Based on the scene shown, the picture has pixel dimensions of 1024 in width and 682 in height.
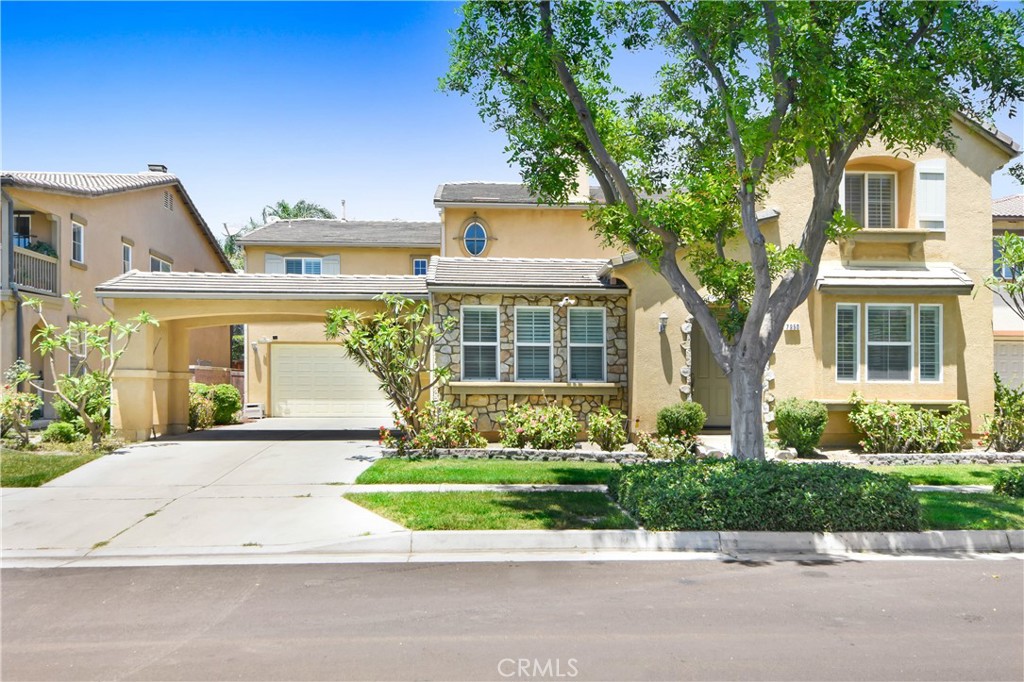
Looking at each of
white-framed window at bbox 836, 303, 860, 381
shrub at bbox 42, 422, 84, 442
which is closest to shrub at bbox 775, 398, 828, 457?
white-framed window at bbox 836, 303, 860, 381

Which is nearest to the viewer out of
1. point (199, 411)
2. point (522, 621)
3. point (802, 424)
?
point (522, 621)

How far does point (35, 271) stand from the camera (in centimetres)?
1917

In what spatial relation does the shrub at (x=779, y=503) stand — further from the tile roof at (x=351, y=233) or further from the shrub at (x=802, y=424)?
the tile roof at (x=351, y=233)

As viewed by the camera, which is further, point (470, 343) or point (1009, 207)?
point (1009, 207)

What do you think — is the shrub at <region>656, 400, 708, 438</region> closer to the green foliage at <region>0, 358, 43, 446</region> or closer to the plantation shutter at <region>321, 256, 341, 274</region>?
the green foliage at <region>0, 358, 43, 446</region>

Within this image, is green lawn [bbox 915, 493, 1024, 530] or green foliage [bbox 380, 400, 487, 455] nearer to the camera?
green lawn [bbox 915, 493, 1024, 530]

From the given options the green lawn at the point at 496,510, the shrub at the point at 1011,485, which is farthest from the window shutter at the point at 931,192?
the green lawn at the point at 496,510

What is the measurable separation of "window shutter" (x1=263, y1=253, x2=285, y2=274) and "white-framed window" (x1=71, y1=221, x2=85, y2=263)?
592 centimetres

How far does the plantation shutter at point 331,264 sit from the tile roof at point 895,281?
16270 millimetres

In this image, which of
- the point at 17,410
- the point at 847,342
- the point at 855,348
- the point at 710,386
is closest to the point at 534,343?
the point at 710,386

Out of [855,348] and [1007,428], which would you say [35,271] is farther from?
[1007,428]

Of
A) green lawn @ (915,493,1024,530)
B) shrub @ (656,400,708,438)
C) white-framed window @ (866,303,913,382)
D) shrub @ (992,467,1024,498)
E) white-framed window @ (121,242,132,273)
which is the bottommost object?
green lawn @ (915,493,1024,530)

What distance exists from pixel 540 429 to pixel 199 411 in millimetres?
9988

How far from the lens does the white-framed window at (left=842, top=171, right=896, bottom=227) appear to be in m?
15.9
